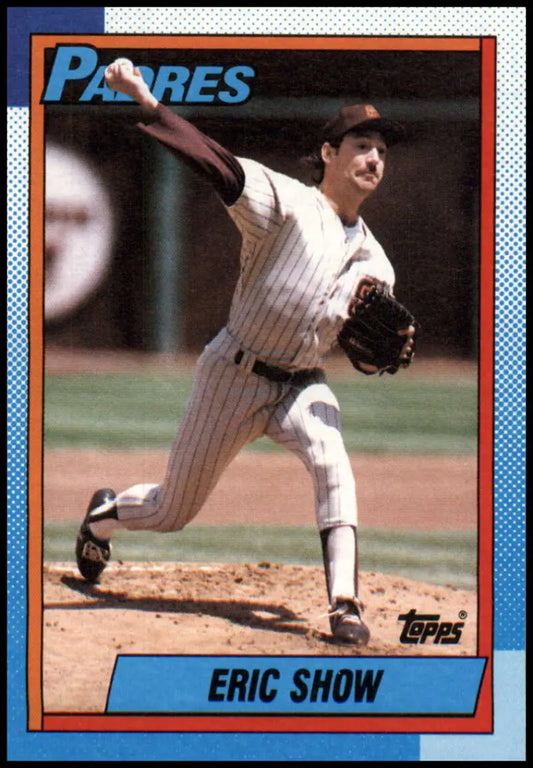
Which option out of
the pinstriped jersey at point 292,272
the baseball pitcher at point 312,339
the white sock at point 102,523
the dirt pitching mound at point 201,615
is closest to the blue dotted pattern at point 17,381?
the dirt pitching mound at point 201,615

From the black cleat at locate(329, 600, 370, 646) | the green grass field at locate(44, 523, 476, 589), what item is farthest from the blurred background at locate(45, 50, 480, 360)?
the black cleat at locate(329, 600, 370, 646)

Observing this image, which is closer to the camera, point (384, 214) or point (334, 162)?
point (334, 162)

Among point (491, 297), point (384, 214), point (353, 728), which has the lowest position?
point (353, 728)

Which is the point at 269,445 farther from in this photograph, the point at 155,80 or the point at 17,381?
the point at 155,80

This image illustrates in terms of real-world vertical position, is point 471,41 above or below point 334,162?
above

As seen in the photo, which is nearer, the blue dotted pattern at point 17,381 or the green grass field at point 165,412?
the blue dotted pattern at point 17,381

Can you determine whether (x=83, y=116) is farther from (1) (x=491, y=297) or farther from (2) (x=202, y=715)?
(2) (x=202, y=715)

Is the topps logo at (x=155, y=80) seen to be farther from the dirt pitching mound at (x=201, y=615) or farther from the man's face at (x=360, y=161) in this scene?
the dirt pitching mound at (x=201, y=615)

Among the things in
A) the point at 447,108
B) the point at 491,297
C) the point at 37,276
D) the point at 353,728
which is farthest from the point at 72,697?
the point at 447,108
